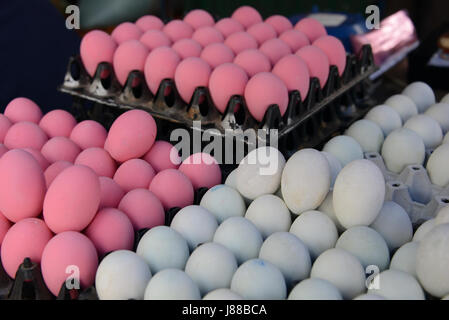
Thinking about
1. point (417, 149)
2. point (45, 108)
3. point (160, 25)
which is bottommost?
point (45, 108)

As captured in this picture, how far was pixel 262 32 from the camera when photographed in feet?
5.28

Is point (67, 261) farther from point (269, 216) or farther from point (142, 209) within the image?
point (269, 216)

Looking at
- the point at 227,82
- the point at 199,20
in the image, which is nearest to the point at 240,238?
the point at 227,82

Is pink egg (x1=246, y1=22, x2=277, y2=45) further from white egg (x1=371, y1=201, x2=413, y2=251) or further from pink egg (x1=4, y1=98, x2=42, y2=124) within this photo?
white egg (x1=371, y1=201, x2=413, y2=251)

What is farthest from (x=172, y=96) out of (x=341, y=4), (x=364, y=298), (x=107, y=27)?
(x=341, y=4)

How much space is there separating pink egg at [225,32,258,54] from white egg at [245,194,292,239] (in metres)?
0.69

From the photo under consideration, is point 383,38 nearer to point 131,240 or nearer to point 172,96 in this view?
point 172,96

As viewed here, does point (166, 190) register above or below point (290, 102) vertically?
below

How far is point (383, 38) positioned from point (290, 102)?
1280 mm

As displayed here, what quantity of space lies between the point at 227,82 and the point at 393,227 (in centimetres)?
55

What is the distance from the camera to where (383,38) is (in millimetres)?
2326

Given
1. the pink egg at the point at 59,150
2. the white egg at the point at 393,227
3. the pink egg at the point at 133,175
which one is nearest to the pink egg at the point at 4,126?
→ the pink egg at the point at 59,150

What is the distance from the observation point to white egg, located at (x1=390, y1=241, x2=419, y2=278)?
802mm

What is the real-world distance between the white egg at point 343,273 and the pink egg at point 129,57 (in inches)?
34.9
